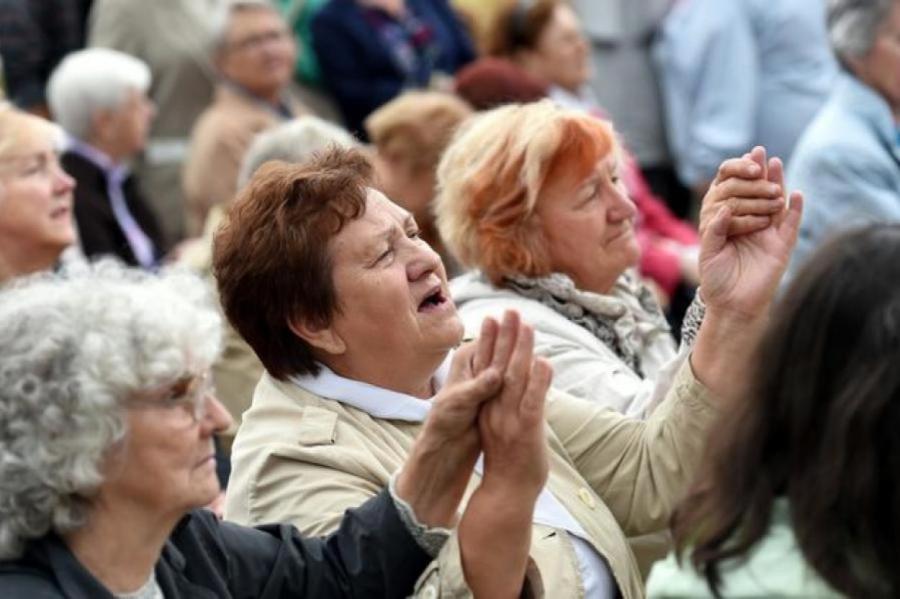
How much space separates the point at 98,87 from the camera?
7.48 meters

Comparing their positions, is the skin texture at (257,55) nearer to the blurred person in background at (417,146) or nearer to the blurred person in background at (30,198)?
the blurred person in background at (417,146)

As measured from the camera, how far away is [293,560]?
327cm

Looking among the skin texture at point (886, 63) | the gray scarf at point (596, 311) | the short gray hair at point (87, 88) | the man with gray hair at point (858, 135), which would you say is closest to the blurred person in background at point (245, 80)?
the short gray hair at point (87, 88)

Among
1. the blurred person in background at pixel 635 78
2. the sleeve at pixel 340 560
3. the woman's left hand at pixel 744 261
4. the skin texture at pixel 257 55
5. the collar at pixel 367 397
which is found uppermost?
the woman's left hand at pixel 744 261

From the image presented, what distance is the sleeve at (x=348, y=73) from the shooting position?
836 centimetres

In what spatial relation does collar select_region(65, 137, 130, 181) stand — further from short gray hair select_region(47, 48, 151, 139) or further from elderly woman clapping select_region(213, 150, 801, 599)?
elderly woman clapping select_region(213, 150, 801, 599)

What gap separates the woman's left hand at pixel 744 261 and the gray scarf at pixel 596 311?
31.1 inches

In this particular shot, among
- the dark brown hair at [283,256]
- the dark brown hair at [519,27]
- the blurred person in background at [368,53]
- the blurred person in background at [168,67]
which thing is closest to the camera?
the dark brown hair at [283,256]

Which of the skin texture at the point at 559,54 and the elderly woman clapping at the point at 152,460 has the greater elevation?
the elderly woman clapping at the point at 152,460

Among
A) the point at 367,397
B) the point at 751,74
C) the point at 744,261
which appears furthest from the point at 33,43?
the point at 744,261

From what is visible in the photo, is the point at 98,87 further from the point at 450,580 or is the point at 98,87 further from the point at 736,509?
the point at 736,509

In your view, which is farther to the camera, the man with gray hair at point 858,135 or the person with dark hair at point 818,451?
the man with gray hair at point 858,135

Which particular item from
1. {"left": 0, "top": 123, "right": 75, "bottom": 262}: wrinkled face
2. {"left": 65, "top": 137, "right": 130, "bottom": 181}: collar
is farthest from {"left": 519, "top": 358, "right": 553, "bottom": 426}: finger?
{"left": 65, "top": 137, "right": 130, "bottom": 181}: collar

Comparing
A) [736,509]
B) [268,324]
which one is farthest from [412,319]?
[736,509]
